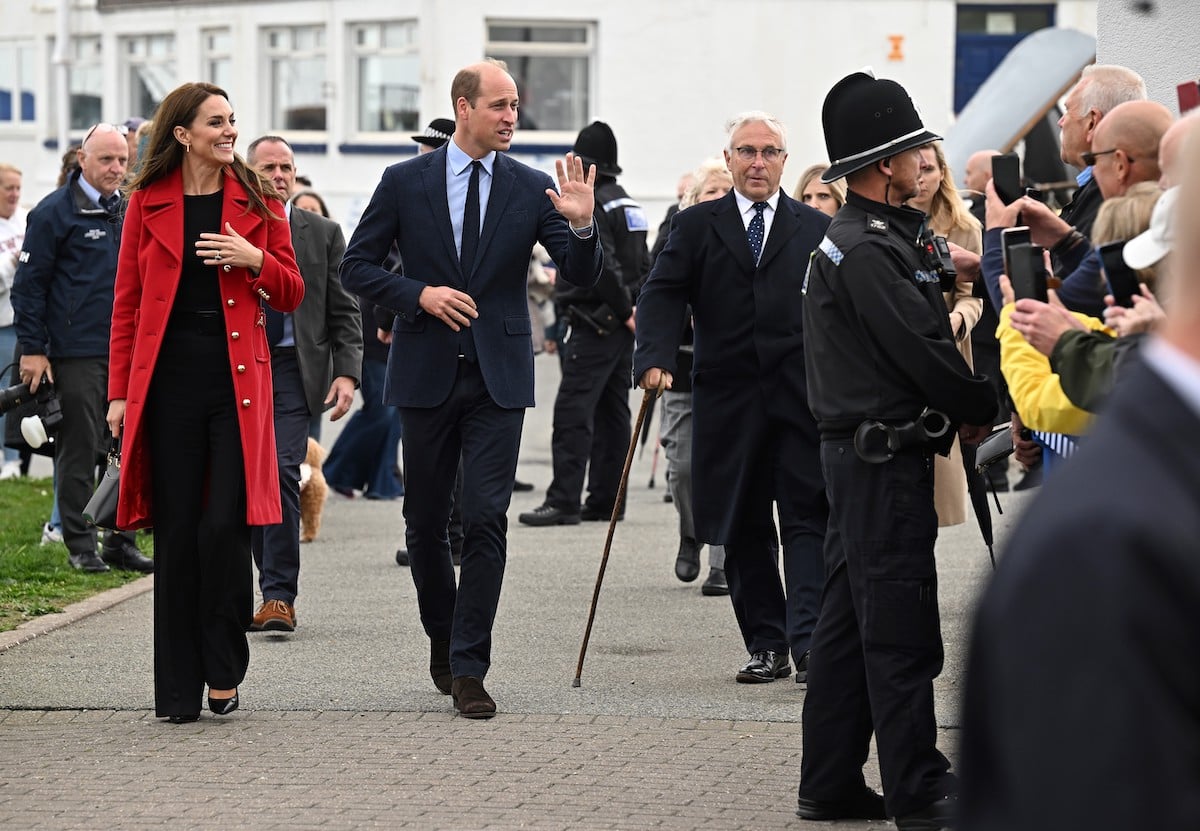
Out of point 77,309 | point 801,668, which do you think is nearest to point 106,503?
point 801,668

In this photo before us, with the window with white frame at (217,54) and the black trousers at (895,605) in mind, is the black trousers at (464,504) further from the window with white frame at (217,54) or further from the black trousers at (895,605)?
the window with white frame at (217,54)

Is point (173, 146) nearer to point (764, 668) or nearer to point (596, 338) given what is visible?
point (764, 668)

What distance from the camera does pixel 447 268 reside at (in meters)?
6.82

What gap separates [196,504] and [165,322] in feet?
2.13

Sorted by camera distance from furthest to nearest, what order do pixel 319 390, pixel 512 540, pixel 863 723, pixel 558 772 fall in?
pixel 512 540
pixel 319 390
pixel 558 772
pixel 863 723

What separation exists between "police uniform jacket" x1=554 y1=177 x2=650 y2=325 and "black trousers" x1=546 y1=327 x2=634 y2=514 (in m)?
0.22

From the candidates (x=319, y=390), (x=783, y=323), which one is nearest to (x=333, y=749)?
(x=783, y=323)

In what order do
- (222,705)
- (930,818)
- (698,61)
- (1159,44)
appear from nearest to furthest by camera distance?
(930,818) < (222,705) < (1159,44) < (698,61)

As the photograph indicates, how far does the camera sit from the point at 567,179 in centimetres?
672

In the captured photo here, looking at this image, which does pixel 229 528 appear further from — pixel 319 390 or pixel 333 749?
pixel 319 390

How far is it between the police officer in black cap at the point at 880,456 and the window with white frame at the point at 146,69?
26764 millimetres

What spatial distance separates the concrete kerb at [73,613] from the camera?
8047mm

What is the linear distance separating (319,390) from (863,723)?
417 cm

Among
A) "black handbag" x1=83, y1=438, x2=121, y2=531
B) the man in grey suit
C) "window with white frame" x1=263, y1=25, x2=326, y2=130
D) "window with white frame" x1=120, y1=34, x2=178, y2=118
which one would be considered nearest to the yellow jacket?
"black handbag" x1=83, y1=438, x2=121, y2=531
